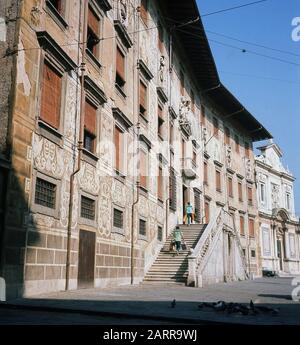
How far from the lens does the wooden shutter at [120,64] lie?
17.9 meters

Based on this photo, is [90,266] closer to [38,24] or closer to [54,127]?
[54,127]

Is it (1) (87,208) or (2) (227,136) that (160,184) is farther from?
(2) (227,136)

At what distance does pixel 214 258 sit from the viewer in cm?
2045

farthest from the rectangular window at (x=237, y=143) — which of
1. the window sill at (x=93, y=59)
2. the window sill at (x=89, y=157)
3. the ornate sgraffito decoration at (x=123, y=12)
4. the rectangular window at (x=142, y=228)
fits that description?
the window sill at (x=89, y=157)

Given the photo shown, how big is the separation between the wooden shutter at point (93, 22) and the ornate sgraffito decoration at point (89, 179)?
5.06 meters

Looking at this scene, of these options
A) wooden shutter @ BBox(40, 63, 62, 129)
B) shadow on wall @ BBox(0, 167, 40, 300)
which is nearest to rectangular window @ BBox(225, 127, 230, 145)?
wooden shutter @ BBox(40, 63, 62, 129)

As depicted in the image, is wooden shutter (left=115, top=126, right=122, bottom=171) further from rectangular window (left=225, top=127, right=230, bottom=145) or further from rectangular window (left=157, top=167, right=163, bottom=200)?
rectangular window (left=225, top=127, right=230, bottom=145)

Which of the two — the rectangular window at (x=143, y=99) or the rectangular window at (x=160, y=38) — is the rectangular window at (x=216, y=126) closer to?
the rectangular window at (x=160, y=38)

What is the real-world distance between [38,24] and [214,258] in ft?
43.3

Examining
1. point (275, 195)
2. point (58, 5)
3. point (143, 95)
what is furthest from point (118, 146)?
point (275, 195)

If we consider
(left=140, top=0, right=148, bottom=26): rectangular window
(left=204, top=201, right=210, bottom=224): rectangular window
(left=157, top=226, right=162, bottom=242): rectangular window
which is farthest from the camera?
(left=204, top=201, right=210, bottom=224): rectangular window

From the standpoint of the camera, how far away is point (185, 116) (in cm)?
2686

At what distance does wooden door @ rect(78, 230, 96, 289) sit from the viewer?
44.2ft

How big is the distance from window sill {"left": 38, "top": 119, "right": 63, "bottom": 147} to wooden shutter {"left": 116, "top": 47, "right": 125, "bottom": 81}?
621cm
